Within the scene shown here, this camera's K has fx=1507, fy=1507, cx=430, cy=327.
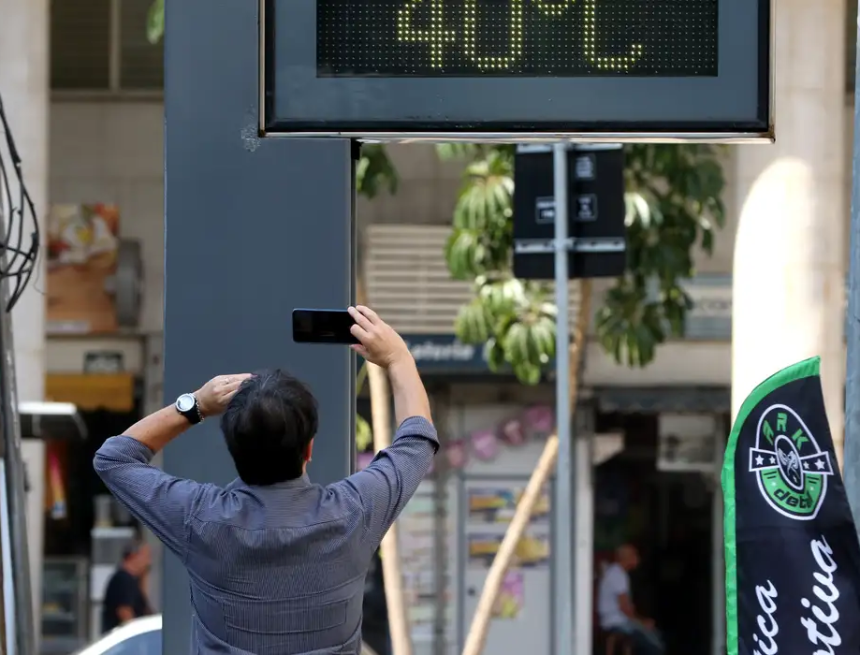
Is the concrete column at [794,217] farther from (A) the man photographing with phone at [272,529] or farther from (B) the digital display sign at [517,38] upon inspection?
(A) the man photographing with phone at [272,529]

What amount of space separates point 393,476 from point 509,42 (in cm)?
118

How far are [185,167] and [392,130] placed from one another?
48 cm

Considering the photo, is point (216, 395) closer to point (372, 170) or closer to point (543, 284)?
point (372, 170)

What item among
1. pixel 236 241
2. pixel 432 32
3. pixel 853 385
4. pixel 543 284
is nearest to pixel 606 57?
pixel 432 32

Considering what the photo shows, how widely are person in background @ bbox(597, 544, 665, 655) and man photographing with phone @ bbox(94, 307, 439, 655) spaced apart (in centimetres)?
1266

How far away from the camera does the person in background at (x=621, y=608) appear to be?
15.1m

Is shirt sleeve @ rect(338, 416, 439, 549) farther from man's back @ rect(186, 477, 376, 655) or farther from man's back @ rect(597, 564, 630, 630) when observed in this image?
man's back @ rect(597, 564, 630, 630)

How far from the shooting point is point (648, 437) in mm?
16078

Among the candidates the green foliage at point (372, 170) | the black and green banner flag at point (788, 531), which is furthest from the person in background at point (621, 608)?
the black and green banner flag at point (788, 531)

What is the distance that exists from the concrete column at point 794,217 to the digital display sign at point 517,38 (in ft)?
21.4

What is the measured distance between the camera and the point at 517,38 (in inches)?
134

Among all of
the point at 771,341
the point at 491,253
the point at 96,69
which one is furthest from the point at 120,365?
the point at 771,341

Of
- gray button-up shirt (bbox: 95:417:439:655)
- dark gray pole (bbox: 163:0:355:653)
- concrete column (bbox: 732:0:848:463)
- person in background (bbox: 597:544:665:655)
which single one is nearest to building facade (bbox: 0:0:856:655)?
person in background (bbox: 597:544:665:655)

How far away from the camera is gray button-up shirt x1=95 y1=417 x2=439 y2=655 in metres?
2.56
